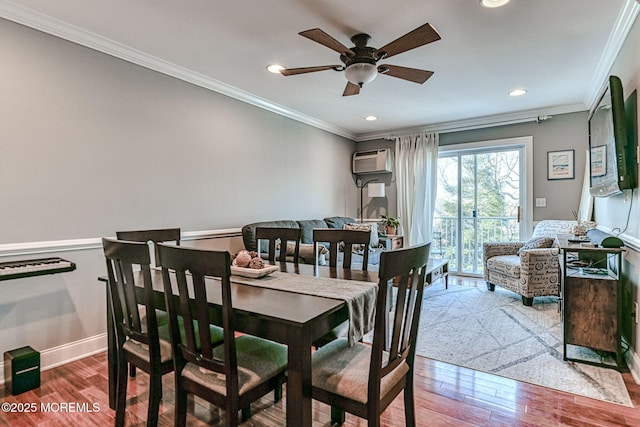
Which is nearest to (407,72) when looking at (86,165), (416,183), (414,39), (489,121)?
(414,39)

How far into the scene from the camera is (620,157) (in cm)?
229

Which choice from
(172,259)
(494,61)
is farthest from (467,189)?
(172,259)

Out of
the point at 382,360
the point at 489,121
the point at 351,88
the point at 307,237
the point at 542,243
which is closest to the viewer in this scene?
the point at 382,360

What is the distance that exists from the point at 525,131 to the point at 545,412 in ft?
13.3

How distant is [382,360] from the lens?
1435mm

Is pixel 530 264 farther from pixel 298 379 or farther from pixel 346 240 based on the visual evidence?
pixel 298 379

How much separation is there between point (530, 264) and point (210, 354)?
11.7 feet

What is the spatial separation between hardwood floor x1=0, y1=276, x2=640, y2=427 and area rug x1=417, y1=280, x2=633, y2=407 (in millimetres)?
128

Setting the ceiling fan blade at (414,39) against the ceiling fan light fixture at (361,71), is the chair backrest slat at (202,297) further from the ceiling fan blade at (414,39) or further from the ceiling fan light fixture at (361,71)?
the ceiling fan light fixture at (361,71)

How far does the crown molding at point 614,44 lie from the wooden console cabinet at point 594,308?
1.58m

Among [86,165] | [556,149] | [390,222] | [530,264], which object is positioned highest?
[556,149]

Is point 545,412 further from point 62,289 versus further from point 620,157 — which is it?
point 62,289

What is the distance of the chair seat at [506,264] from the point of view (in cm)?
389

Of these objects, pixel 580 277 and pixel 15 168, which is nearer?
pixel 15 168
